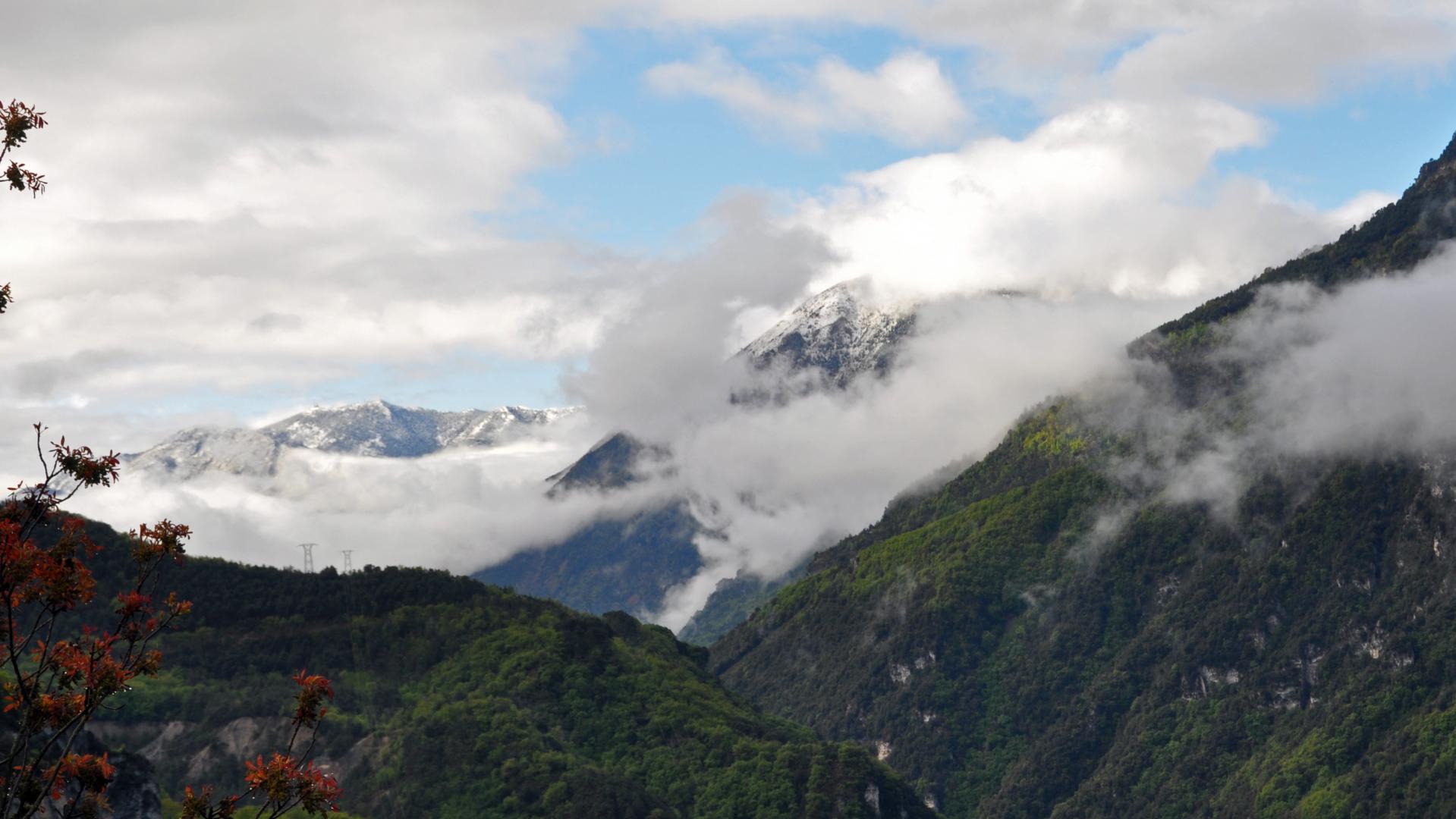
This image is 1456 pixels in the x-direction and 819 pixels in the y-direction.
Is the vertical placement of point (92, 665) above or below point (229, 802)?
above

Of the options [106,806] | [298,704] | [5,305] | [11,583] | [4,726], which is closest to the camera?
[11,583]

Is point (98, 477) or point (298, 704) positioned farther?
point (298, 704)

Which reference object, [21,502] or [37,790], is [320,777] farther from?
[21,502]

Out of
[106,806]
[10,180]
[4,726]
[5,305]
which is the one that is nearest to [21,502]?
[5,305]

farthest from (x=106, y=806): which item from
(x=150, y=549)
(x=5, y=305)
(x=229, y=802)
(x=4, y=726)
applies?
(x=4, y=726)

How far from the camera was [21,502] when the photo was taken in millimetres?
39906

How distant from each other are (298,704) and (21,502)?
8.75 m

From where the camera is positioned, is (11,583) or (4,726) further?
(4,726)

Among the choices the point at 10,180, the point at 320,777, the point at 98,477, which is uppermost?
the point at 10,180

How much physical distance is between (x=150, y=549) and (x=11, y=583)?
403cm

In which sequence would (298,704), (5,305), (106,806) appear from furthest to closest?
(106,806)
(298,704)
(5,305)

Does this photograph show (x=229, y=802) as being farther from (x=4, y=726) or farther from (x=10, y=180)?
(x=4, y=726)

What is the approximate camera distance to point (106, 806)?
1858 inches

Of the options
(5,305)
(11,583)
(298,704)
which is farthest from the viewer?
(298,704)
